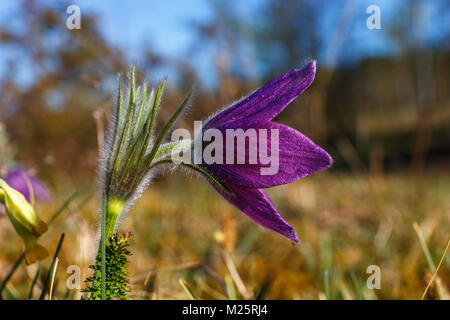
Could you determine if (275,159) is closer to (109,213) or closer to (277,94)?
(277,94)

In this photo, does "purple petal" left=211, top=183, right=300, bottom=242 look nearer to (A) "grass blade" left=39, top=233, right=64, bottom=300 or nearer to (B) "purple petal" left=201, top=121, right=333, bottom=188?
(B) "purple petal" left=201, top=121, right=333, bottom=188

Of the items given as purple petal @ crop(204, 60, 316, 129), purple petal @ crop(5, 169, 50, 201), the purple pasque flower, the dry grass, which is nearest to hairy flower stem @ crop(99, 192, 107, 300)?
the purple pasque flower

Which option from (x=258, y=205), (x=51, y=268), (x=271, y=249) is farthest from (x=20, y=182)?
(x=271, y=249)

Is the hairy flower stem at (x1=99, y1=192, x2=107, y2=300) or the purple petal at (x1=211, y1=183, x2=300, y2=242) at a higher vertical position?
the purple petal at (x1=211, y1=183, x2=300, y2=242)

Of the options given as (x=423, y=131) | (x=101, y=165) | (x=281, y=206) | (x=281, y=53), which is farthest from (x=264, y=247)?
(x=281, y=53)

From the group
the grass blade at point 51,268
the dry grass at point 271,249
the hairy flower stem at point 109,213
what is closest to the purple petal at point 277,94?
the hairy flower stem at point 109,213

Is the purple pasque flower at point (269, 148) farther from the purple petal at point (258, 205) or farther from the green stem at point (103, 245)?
the green stem at point (103, 245)
